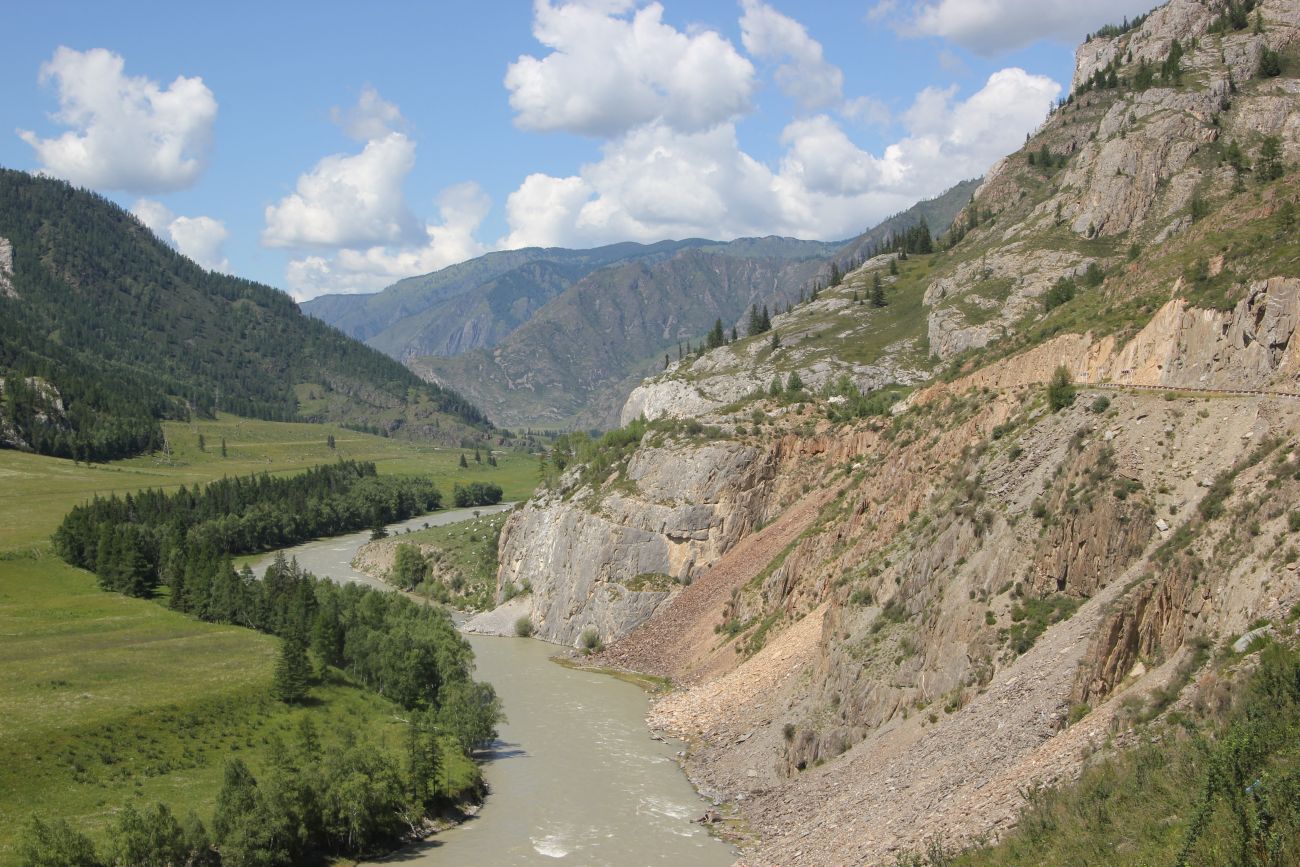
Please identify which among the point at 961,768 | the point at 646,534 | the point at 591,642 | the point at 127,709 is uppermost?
the point at 646,534

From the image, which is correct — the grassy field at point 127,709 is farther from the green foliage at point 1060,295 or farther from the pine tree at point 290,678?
the green foliage at point 1060,295

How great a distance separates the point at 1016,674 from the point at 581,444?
310ft

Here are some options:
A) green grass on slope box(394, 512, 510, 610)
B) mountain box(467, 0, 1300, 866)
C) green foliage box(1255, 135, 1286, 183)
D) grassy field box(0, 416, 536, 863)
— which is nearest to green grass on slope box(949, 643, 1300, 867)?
mountain box(467, 0, 1300, 866)

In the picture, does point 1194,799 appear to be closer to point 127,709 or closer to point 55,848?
point 55,848

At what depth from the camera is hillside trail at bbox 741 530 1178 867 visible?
104 ft

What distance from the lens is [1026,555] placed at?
4497 centimetres

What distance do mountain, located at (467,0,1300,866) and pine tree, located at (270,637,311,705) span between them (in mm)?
23013

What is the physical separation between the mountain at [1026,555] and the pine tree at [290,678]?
23.0 meters

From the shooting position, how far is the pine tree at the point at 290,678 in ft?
206

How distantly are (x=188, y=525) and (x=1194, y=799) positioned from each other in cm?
15256

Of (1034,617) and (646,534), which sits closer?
(1034,617)

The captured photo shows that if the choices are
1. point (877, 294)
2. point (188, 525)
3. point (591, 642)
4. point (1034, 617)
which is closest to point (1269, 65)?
point (877, 294)

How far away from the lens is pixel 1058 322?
64812 mm

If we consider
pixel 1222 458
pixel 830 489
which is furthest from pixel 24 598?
pixel 1222 458
